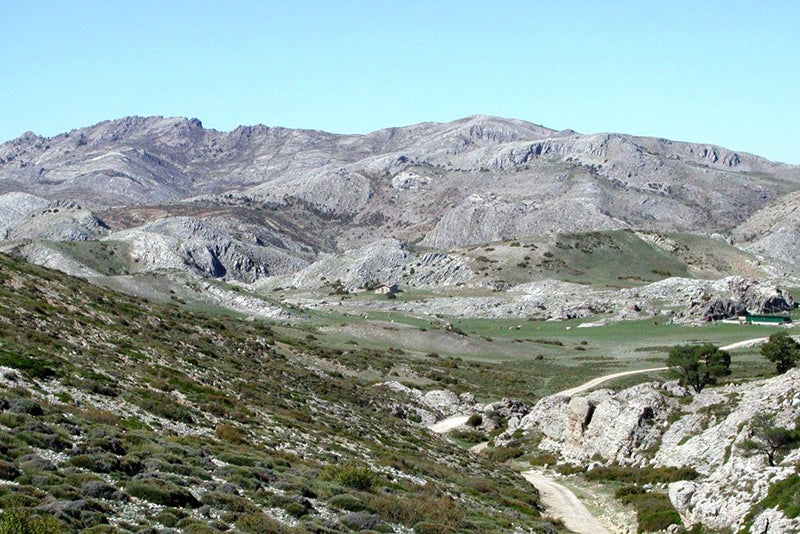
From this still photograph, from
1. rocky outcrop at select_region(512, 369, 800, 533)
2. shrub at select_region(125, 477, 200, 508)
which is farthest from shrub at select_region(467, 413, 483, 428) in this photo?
shrub at select_region(125, 477, 200, 508)

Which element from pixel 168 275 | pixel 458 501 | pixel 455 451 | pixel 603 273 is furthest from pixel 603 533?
pixel 603 273

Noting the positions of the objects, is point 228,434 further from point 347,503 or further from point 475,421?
point 475,421

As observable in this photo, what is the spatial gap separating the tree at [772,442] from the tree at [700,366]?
26.6 meters

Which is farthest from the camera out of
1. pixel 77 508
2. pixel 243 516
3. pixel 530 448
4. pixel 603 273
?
pixel 603 273

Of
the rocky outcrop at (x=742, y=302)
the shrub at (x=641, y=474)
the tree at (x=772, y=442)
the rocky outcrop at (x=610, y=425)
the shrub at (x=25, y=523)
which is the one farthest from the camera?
the rocky outcrop at (x=742, y=302)

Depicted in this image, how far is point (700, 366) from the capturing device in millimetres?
67375

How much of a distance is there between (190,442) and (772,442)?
23.7 metres

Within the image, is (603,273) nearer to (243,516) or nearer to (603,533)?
(603,533)

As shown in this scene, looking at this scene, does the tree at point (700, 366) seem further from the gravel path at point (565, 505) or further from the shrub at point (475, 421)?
the gravel path at point (565, 505)

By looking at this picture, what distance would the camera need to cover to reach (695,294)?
155875 millimetres

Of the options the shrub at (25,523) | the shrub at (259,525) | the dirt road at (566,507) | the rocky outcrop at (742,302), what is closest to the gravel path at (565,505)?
the dirt road at (566,507)

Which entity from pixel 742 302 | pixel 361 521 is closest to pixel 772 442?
pixel 361 521

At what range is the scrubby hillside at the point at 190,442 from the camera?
22047 millimetres

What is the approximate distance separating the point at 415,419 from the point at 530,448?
1246 cm
